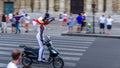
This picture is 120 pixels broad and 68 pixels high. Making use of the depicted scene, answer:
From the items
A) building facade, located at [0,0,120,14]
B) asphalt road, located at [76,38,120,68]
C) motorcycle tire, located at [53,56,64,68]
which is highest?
building facade, located at [0,0,120,14]

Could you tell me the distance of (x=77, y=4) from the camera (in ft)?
153

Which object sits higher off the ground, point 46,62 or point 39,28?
point 39,28

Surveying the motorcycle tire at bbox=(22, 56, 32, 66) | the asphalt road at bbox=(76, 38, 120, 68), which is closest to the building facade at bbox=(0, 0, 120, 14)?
the asphalt road at bbox=(76, 38, 120, 68)

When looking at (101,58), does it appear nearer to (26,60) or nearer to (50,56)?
(50,56)

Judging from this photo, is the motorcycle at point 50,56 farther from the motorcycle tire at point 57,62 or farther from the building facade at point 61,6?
the building facade at point 61,6

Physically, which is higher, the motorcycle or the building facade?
the building facade

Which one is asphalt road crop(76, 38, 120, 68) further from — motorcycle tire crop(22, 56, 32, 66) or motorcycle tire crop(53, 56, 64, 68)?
motorcycle tire crop(22, 56, 32, 66)

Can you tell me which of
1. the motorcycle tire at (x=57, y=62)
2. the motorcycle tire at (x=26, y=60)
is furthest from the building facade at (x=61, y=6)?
the motorcycle tire at (x=57, y=62)

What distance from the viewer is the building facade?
151 ft

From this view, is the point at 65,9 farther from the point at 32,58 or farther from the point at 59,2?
the point at 32,58

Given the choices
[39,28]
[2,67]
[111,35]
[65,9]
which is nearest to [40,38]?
[39,28]

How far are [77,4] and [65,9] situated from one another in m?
1.54

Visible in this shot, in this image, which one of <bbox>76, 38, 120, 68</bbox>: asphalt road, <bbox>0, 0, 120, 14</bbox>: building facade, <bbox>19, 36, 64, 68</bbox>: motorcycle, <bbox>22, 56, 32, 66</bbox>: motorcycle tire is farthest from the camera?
<bbox>0, 0, 120, 14</bbox>: building facade

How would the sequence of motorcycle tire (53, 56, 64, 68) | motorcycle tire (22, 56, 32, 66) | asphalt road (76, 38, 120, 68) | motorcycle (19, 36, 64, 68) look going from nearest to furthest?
1. motorcycle (19, 36, 64, 68)
2. motorcycle tire (53, 56, 64, 68)
3. motorcycle tire (22, 56, 32, 66)
4. asphalt road (76, 38, 120, 68)
